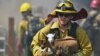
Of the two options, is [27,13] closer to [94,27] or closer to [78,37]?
[94,27]

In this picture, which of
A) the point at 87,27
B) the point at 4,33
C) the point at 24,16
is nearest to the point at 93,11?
the point at 87,27

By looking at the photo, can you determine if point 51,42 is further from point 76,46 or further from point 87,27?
point 87,27

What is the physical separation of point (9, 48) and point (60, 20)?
6357mm

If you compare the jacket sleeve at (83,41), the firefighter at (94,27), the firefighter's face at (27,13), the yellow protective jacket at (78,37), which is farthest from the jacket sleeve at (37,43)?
the firefighter's face at (27,13)

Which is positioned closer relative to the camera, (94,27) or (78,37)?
(78,37)

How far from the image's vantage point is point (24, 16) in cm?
1216

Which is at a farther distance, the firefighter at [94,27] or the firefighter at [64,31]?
the firefighter at [94,27]

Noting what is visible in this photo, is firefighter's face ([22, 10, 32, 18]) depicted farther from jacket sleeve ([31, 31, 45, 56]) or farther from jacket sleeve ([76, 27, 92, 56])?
jacket sleeve ([76, 27, 92, 56])

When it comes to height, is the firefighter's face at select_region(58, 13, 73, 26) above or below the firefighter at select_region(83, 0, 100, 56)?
above

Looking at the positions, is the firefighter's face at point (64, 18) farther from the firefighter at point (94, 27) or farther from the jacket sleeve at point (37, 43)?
the firefighter at point (94, 27)

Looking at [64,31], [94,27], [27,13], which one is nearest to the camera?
[64,31]

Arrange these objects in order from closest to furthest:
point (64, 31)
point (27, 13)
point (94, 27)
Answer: point (64, 31), point (94, 27), point (27, 13)

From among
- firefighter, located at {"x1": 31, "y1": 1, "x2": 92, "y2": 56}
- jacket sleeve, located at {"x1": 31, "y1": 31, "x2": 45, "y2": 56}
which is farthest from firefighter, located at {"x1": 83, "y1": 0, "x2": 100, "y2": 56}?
jacket sleeve, located at {"x1": 31, "y1": 31, "x2": 45, "y2": 56}

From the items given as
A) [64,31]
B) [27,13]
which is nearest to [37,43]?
[64,31]
